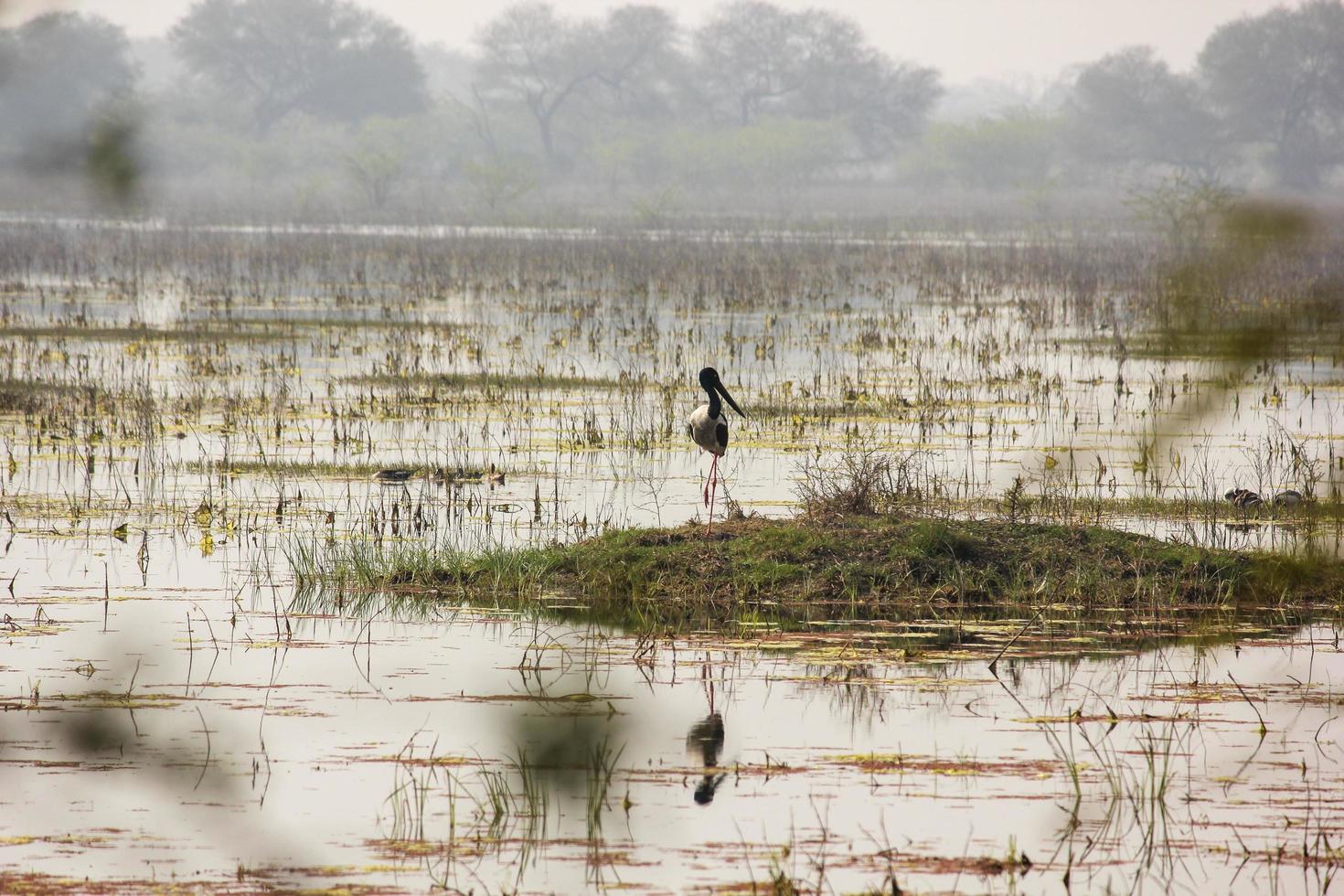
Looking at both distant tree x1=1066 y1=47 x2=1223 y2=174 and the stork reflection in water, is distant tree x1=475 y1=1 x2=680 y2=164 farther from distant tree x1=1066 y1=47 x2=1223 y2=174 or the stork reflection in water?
the stork reflection in water

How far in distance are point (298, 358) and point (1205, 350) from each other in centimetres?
1926

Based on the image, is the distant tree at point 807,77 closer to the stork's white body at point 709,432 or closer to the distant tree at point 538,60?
the distant tree at point 538,60

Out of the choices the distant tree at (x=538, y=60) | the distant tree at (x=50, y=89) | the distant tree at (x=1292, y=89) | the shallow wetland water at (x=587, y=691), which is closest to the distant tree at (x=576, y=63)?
the distant tree at (x=538, y=60)

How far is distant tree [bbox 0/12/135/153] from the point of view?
2.78 m

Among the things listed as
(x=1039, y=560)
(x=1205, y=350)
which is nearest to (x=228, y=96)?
(x=1039, y=560)

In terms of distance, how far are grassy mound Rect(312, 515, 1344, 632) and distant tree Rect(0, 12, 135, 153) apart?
573cm

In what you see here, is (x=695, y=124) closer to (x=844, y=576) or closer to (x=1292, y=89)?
(x=1292, y=89)

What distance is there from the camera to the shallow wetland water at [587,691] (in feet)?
17.1

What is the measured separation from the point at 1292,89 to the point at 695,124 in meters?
34.5

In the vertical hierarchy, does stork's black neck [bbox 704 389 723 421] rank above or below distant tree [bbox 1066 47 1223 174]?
below

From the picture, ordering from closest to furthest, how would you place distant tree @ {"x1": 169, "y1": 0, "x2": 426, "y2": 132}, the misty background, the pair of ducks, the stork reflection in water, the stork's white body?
the stork reflection in water
the pair of ducks
the stork's white body
the misty background
distant tree @ {"x1": 169, "y1": 0, "x2": 426, "y2": 132}

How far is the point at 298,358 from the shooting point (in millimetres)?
20766

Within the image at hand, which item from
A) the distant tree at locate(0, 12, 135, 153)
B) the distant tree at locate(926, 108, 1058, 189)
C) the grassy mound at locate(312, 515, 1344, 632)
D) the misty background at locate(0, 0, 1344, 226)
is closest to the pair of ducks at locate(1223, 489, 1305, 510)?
the grassy mound at locate(312, 515, 1344, 632)

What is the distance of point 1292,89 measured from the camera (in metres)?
90.6
